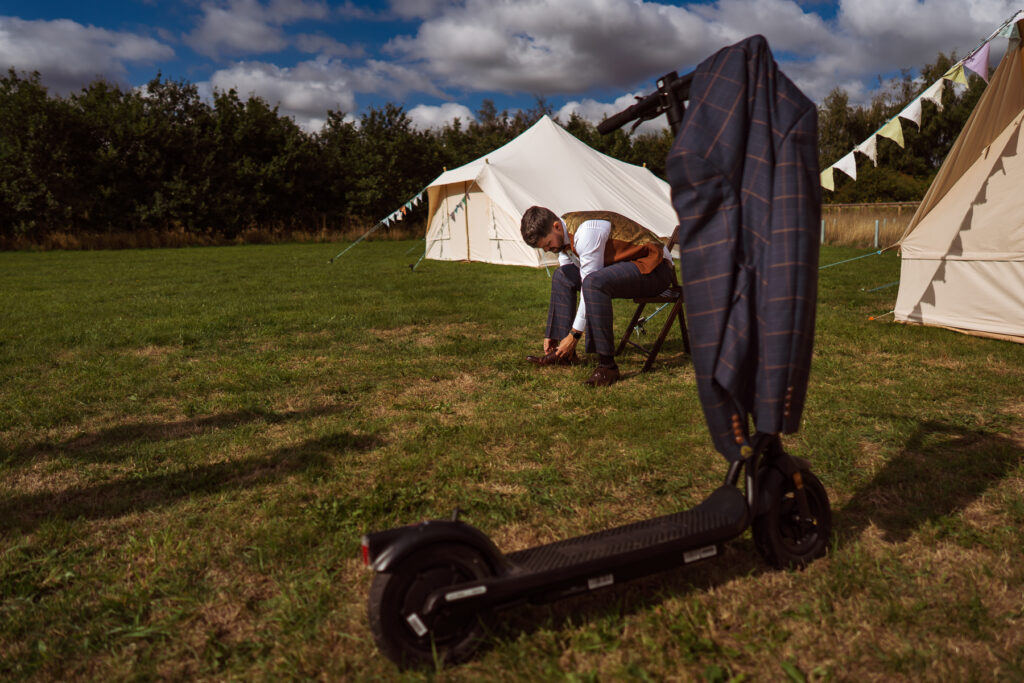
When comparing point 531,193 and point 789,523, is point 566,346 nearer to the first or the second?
point 789,523

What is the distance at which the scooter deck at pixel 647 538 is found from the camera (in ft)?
5.75

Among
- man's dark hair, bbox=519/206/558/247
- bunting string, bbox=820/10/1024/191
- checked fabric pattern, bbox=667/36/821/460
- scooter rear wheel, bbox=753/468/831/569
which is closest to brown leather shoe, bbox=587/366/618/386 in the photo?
man's dark hair, bbox=519/206/558/247

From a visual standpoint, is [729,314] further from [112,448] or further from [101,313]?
[101,313]

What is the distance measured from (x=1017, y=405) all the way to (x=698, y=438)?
2029mm

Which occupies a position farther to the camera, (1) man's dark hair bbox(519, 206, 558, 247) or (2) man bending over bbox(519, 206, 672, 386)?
(1) man's dark hair bbox(519, 206, 558, 247)

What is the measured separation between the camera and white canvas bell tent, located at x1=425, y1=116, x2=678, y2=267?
13.9 meters

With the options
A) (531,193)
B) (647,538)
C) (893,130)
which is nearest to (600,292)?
(647,538)

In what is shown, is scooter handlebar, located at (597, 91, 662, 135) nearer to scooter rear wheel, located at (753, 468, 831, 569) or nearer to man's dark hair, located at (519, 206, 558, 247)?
scooter rear wheel, located at (753, 468, 831, 569)

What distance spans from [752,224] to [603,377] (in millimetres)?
2622

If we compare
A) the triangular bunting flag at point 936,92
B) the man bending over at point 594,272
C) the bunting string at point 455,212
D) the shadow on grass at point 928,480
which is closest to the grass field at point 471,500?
the shadow on grass at point 928,480

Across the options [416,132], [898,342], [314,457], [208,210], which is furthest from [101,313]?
[416,132]

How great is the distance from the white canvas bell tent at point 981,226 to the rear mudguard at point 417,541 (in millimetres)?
5646

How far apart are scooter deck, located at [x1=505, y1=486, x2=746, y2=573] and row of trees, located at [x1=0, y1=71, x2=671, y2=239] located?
29.0 m

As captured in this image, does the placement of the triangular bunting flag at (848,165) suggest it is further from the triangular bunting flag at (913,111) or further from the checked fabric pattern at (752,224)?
the checked fabric pattern at (752,224)
